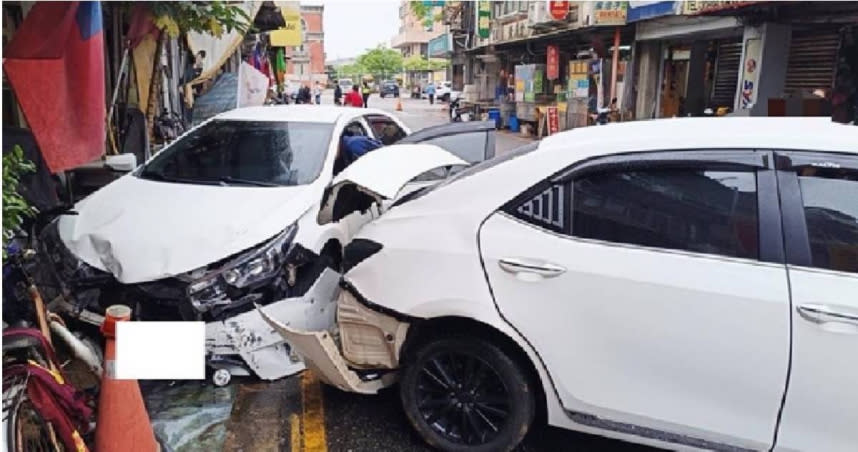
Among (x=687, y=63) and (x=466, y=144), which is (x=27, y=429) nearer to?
(x=466, y=144)

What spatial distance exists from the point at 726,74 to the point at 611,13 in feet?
11.2

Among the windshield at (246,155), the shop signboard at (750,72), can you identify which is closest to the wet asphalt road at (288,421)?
the windshield at (246,155)

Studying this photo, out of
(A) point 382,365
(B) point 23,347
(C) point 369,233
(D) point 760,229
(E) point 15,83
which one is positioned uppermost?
(E) point 15,83

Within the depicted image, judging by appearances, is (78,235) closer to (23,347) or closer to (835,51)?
(23,347)

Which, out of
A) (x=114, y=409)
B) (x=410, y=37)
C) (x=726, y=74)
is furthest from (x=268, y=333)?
(x=410, y=37)

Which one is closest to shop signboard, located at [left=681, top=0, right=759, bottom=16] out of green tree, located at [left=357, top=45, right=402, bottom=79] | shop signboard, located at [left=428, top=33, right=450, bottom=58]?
shop signboard, located at [left=428, top=33, right=450, bottom=58]

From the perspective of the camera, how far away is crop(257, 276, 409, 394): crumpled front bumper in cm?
312

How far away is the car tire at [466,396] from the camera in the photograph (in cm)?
289

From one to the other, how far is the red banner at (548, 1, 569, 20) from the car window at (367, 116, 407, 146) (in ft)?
39.8

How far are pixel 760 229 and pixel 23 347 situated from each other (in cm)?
291

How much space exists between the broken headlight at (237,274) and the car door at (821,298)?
259cm

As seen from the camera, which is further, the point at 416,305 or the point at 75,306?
the point at 75,306

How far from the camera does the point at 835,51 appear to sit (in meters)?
10.2

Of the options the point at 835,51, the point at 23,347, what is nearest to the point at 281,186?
the point at 23,347
